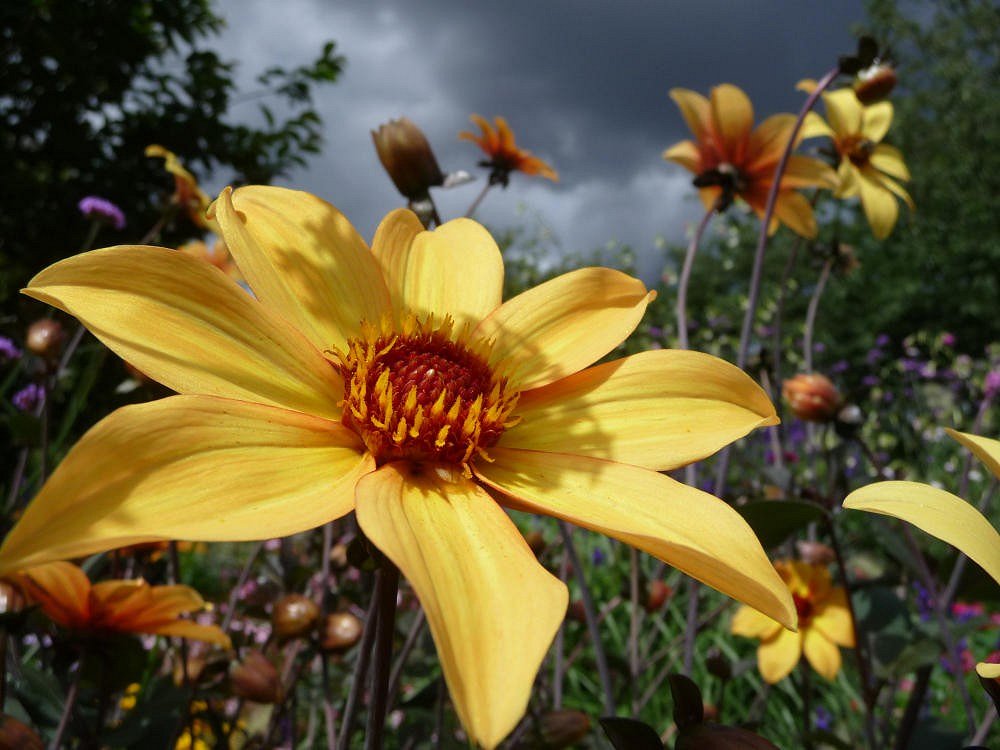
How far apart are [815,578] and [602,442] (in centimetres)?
109

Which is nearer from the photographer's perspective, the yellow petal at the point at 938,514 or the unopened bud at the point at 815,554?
A: the yellow petal at the point at 938,514

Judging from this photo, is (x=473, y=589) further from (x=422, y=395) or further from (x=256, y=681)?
(x=256, y=681)

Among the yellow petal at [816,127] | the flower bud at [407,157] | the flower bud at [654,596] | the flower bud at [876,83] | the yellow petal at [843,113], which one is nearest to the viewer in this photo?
the flower bud at [407,157]

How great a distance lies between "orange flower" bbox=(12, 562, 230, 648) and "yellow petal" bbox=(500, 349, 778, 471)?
41 cm

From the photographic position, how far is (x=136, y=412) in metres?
0.46

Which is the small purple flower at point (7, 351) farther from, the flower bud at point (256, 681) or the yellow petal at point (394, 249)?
the yellow petal at point (394, 249)

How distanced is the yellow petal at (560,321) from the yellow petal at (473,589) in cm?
19

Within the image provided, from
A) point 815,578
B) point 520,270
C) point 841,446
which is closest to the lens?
point 815,578

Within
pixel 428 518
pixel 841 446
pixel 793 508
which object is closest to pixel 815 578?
pixel 841 446

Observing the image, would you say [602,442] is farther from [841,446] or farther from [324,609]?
[841,446]

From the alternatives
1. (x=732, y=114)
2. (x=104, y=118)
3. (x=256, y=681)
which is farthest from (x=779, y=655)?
(x=104, y=118)

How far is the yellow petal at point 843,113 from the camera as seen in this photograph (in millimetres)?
1952

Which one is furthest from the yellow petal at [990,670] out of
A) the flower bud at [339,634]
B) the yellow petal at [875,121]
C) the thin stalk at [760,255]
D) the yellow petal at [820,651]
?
the yellow petal at [875,121]

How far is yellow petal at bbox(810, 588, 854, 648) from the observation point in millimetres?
A: 1402
